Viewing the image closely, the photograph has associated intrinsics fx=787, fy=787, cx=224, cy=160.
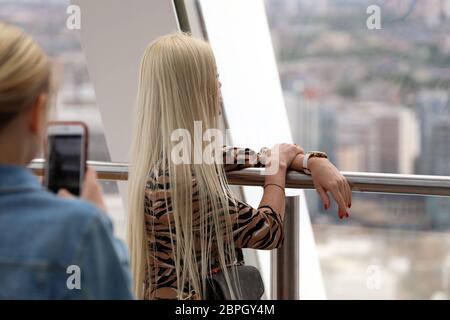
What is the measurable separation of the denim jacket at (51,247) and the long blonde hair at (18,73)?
7 cm

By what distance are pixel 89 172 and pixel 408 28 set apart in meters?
2.13

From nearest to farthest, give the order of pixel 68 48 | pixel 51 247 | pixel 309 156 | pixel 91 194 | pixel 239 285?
pixel 51 247 → pixel 91 194 → pixel 239 285 → pixel 309 156 → pixel 68 48

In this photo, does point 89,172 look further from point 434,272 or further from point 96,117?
point 434,272

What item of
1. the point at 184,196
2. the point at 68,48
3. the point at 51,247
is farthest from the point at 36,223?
the point at 68,48

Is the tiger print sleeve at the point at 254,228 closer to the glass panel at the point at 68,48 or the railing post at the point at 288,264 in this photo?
the railing post at the point at 288,264

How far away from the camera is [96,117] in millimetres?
2523

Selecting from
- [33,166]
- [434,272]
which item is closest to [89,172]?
[33,166]

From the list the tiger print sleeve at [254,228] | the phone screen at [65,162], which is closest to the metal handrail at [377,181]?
the tiger print sleeve at [254,228]

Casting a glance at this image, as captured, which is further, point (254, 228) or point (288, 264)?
point (288, 264)

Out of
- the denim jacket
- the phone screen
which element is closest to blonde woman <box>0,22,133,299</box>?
the denim jacket

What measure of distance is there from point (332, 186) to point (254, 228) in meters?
0.16

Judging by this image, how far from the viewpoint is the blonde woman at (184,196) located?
52.4 inches

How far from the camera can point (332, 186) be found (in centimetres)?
138

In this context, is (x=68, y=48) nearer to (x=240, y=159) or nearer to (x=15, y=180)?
(x=240, y=159)
